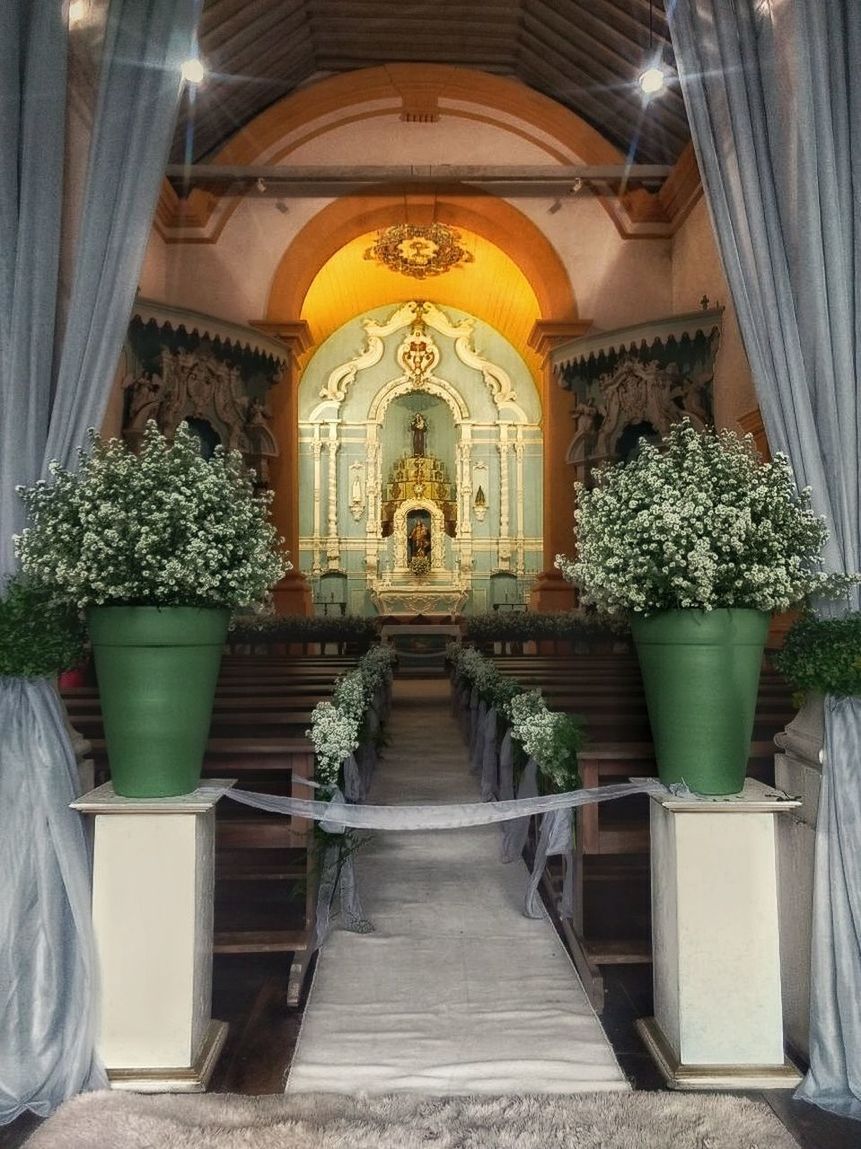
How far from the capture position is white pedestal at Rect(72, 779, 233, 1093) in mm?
2082

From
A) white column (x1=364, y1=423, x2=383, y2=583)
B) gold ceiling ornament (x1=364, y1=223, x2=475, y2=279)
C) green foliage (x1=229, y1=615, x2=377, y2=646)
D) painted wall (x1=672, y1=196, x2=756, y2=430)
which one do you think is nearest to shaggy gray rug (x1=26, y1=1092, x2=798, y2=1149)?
green foliage (x1=229, y1=615, x2=377, y2=646)

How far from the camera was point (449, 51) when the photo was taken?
9289 mm

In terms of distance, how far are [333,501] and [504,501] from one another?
2.49 meters

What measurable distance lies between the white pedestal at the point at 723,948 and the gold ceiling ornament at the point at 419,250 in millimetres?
9310

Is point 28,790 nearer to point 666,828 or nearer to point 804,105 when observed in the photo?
point 666,828

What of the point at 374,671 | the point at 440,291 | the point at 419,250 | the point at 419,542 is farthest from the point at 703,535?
the point at 440,291

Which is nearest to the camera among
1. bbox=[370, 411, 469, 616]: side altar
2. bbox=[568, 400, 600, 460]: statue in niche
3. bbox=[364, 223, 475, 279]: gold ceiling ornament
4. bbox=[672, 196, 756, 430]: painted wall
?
bbox=[672, 196, 756, 430]: painted wall

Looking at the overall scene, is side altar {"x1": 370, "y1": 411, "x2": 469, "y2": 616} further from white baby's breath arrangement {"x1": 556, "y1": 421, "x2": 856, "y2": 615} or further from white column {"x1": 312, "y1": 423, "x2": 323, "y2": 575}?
white baby's breath arrangement {"x1": 556, "y1": 421, "x2": 856, "y2": 615}

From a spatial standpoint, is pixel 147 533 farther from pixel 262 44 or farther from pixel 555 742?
pixel 262 44

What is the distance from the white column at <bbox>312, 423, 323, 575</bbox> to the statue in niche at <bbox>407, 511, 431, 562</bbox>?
1.29 meters

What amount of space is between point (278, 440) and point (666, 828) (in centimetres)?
778

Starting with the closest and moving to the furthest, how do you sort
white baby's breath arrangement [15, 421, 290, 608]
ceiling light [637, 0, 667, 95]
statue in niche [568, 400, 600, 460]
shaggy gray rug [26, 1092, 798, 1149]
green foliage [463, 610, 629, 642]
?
shaggy gray rug [26, 1092, 798, 1149] → white baby's breath arrangement [15, 421, 290, 608] → ceiling light [637, 0, 667, 95] → green foliage [463, 610, 629, 642] → statue in niche [568, 400, 600, 460]

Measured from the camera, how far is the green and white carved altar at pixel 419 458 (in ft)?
41.1

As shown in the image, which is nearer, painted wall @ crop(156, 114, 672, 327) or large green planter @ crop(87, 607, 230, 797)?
large green planter @ crop(87, 607, 230, 797)
